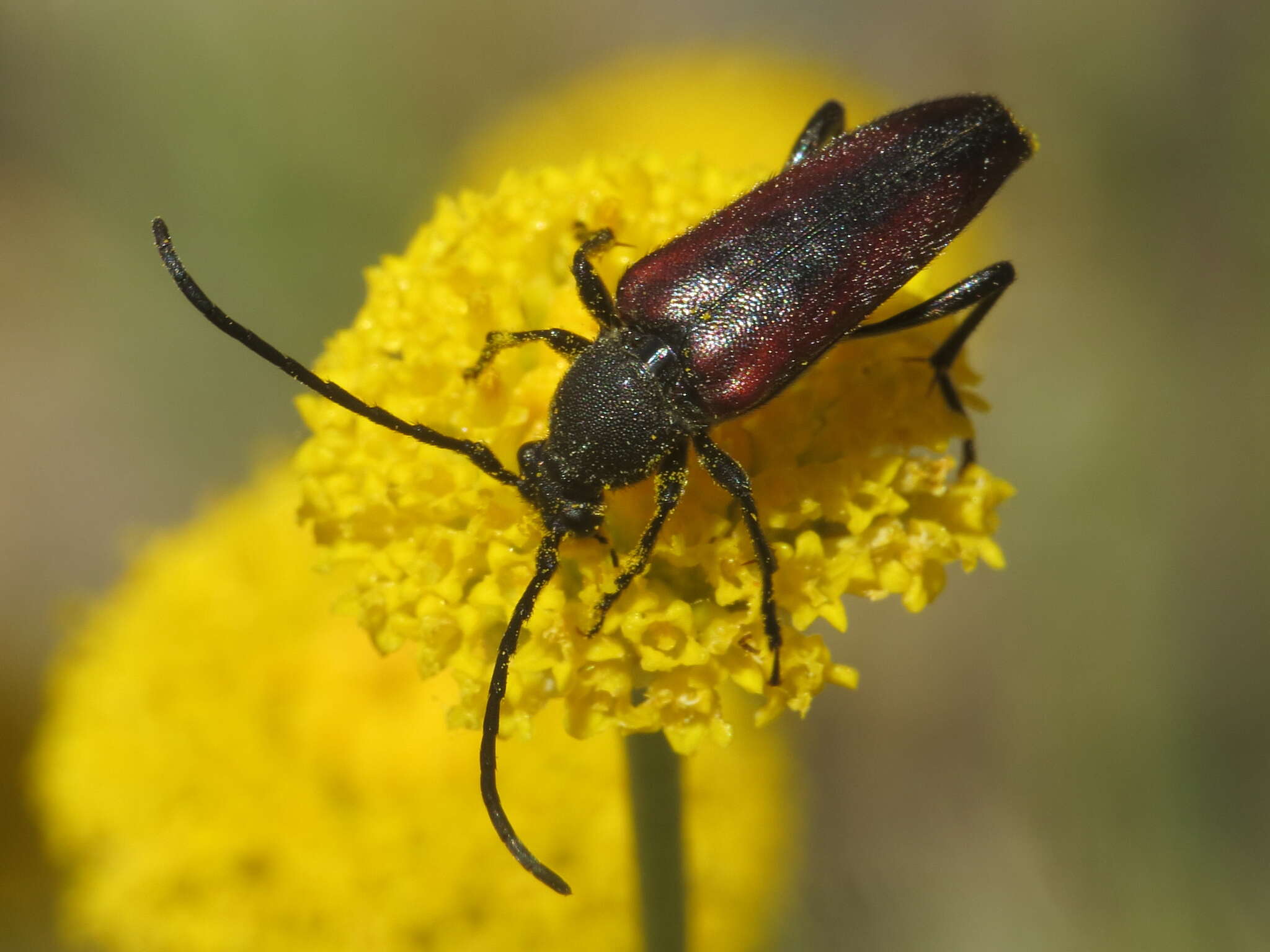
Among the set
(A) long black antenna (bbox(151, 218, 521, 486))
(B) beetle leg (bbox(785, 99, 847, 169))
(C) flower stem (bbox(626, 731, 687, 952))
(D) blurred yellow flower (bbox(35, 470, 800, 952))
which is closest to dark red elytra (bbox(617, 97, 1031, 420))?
(B) beetle leg (bbox(785, 99, 847, 169))

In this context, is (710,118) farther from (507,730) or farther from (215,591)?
(507,730)

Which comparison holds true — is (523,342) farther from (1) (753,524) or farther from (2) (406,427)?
(1) (753,524)

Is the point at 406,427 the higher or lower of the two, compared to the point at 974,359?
lower

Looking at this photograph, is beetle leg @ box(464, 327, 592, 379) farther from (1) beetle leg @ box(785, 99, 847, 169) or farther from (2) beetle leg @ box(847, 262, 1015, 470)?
(1) beetle leg @ box(785, 99, 847, 169)

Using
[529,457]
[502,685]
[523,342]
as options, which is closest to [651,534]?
[529,457]

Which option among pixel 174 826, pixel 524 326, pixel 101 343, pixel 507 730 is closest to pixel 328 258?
pixel 101 343

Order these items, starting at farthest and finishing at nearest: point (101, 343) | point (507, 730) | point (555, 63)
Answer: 1. point (555, 63)
2. point (101, 343)
3. point (507, 730)

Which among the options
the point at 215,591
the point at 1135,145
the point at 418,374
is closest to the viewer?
the point at 418,374
